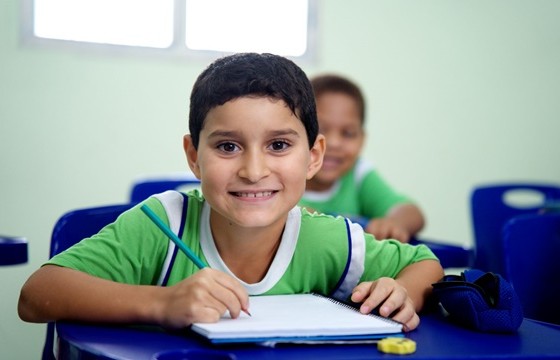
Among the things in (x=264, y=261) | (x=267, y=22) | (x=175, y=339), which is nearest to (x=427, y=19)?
(x=267, y=22)

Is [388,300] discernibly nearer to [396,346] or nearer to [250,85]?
[396,346]

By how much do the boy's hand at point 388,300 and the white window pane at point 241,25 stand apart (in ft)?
8.62

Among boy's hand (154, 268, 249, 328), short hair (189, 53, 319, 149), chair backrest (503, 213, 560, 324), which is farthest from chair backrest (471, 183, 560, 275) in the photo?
boy's hand (154, 268, 249, 328)

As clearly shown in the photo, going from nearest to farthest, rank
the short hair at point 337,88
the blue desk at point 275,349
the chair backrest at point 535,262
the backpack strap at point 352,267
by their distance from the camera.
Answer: the blue desk at point 275,349
the backpack strap at point 352,267
the chair backrest at point 535,262
the short hair at point 337,88

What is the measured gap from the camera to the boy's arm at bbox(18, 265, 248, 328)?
0.94 m

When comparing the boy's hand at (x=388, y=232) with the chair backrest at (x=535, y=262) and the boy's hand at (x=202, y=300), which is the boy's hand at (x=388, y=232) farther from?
the boy's hand at (x=202, y=300)

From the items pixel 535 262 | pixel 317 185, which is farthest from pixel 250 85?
pixel 317 185

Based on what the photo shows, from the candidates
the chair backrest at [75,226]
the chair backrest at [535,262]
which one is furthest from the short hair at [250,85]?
the chair backrest at [535,262]

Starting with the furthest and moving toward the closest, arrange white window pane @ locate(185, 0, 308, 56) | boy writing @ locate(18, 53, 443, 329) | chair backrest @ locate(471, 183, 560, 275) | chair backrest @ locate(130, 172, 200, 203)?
white window pane @ locate(185, 0, 308, 56), chair backrest @ locate(471, 183, 560, 275), chair backrest @ locate(130, 172, 200, 203), boy writing @ locate(18, 53, 443, 329)

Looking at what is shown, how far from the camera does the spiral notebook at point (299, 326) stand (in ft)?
2.85

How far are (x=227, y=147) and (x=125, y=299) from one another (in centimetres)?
28

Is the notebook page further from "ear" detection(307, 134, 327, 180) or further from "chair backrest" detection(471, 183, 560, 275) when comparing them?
"chair backrest" detection(471, 183, 560, 275)

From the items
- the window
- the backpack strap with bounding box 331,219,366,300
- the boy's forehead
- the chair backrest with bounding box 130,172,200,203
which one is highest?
the window

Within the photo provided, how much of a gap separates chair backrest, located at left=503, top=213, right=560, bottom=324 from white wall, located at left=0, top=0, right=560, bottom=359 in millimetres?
2055
